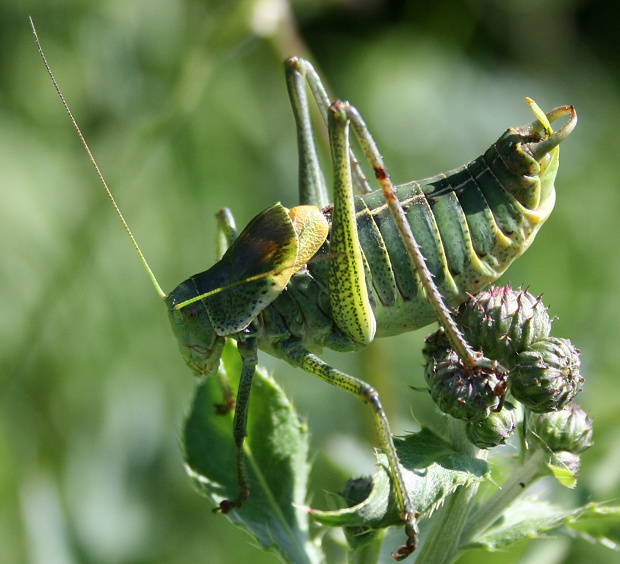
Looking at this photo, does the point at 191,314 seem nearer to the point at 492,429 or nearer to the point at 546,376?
the point at 492,429

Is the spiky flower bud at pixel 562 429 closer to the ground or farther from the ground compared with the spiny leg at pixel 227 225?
closer to the ground

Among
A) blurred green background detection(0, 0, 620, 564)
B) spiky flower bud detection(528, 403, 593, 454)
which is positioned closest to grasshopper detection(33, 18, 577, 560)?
spiky flower bud detection(528, 403, 593, 454)

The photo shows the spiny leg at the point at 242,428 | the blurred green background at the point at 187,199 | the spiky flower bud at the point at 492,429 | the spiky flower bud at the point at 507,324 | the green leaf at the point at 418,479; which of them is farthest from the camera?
the blurred green background at the point at 187,199


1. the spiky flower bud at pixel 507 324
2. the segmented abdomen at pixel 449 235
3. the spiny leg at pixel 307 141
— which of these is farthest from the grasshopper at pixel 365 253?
the spiny leg at pixel 307 141

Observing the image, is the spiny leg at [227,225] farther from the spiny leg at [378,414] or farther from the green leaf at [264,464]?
the green leaf at [264,464]

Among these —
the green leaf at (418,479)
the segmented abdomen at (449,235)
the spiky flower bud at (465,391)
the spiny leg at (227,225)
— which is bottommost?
the green leaf at (418,479)

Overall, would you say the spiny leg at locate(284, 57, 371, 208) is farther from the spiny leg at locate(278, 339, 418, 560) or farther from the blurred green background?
the blurred green background

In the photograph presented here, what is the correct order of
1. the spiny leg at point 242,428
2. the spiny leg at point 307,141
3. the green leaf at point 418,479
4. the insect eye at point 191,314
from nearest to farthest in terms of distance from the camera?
the green leaf at point 418,479, the spiny leg at point 242,428, the insect eye at point 191,314, the spiny leg at point 307,141
